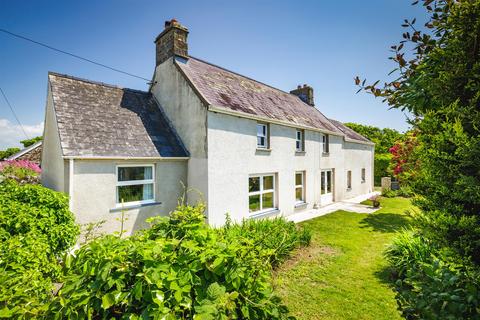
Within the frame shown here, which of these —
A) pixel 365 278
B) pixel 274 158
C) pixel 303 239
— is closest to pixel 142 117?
pixel 274 158

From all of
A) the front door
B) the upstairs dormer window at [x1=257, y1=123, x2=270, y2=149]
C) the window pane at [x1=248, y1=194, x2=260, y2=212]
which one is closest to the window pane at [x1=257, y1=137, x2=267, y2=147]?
the upstairs dormer window at [x1=257, y1=123, x2=270, y2=149]

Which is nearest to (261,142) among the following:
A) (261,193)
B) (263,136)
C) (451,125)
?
(263,136)

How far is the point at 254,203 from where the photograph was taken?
43.1 feet

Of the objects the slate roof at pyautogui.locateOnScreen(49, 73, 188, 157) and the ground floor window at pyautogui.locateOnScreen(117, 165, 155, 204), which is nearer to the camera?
the slate roof at pyautogui.locateOnScreen(49, 73, 188, 157)

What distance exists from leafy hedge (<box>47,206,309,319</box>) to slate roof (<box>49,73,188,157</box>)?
790 centimetres

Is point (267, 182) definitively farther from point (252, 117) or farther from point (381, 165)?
point (381, 165)

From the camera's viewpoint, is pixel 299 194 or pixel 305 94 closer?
pixel 299 194

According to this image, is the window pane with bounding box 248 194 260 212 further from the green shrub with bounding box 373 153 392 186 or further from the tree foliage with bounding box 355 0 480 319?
the green shrub with bounding box 373 153 392 186

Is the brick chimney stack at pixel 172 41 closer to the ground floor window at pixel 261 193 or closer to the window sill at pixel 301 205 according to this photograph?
the ground floor window at pixel 261 193

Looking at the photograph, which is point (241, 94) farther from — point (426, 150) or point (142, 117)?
point (426, 150)

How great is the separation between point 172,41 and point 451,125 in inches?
509

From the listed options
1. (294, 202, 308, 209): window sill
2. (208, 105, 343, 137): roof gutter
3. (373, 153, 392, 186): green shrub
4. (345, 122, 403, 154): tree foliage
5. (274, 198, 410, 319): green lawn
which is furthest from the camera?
(345, 122, 403, 154): tree foliage

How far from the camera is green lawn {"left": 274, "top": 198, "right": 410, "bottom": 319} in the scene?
17.9ft

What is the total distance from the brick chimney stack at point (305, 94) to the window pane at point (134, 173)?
17.2 m
